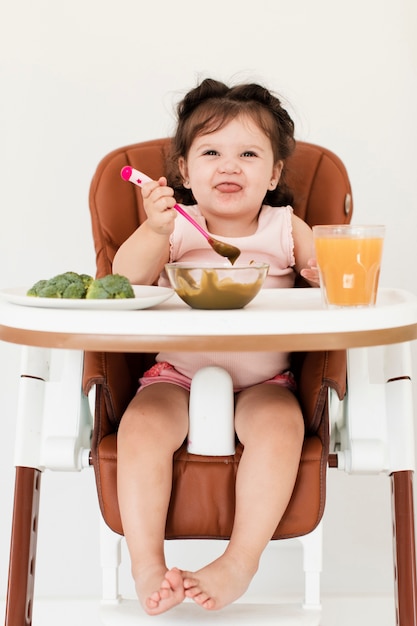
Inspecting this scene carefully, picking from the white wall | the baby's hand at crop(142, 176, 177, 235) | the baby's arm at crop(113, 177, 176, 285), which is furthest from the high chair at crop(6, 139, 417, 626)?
the white wall

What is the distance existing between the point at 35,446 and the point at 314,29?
146cm

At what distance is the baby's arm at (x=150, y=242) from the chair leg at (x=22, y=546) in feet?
1.37

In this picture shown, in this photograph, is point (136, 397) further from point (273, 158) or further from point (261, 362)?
point (273, 158)

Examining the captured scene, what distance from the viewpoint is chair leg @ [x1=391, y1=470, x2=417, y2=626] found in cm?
179

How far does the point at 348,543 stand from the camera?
2846 mm

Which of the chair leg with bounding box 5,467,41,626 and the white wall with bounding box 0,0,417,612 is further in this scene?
the white wall with bounding box 0,0,417,612

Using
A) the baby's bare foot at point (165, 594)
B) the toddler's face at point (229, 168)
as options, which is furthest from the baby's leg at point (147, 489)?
the toddler's face at point (229, 168)

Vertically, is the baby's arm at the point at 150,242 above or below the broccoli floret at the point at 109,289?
above

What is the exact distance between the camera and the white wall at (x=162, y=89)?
2.71 m

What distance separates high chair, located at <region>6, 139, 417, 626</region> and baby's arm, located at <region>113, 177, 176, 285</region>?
0.17 meters

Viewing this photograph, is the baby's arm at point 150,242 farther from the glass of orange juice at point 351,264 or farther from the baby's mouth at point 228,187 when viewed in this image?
the glass of orange juice at point 351,264

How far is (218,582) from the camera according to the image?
5.52 feet

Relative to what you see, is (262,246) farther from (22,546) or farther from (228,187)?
(22,546)

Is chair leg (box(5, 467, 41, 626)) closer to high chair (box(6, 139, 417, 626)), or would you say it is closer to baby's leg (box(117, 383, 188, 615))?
high chair (box(6, 139, 417, 626))
